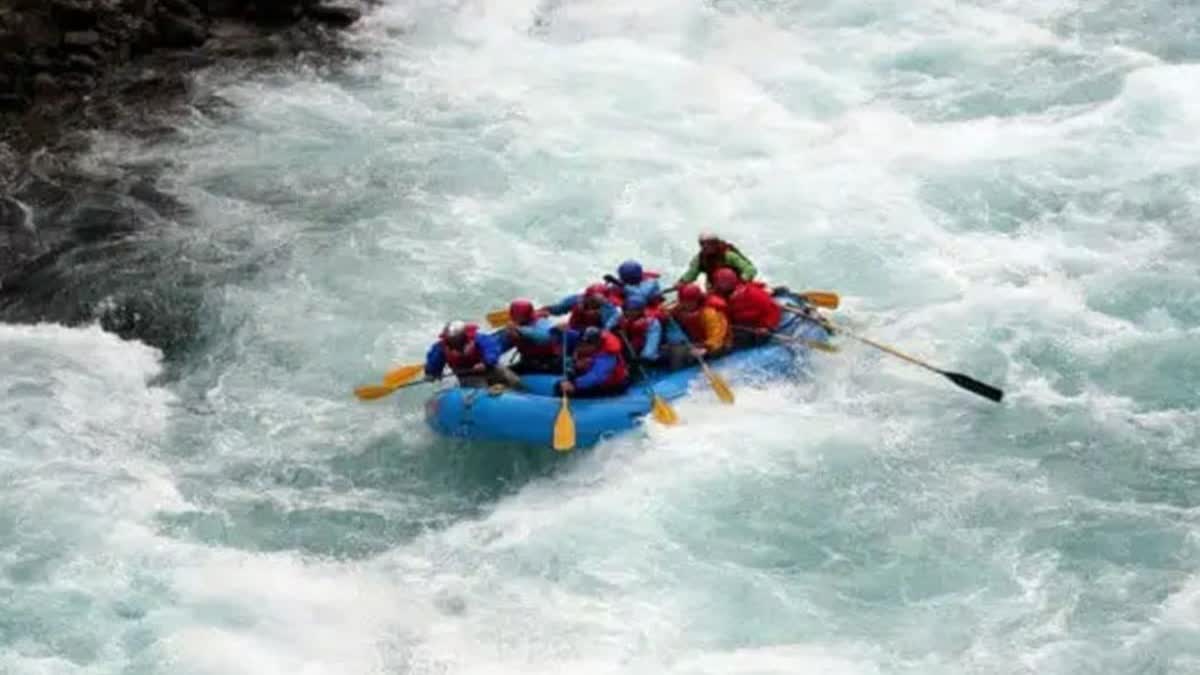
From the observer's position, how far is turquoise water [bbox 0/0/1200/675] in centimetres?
1081

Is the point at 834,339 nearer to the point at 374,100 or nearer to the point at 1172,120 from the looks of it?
the point at 1172,120

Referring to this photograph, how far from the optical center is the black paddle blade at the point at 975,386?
1235cm

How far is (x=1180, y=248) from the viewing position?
14.6 metres

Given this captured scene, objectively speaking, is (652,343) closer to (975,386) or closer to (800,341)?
(800,341)

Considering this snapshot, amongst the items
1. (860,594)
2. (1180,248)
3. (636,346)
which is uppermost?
(1180,248)

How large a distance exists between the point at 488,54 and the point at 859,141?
15.1 ft

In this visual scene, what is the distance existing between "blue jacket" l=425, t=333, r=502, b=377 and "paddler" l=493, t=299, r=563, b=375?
0.12m

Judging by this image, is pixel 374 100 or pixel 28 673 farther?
pixel 374 100

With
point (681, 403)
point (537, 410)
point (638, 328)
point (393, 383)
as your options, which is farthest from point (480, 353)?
point (681, 403)

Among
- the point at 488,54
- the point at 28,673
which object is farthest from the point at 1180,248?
the point at 28,673

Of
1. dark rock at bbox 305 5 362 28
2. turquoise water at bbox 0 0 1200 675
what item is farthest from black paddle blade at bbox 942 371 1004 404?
dark rock at bbox 305 5 362 28

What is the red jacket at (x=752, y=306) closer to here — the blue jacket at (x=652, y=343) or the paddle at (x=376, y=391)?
the blue jacket at (x=652, y=343)

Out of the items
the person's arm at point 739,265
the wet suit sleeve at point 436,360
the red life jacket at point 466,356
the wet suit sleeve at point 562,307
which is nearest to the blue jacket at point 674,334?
the wet suit sleeve at point 562,307

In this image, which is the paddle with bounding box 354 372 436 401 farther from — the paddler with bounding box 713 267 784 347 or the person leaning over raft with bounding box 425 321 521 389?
the paddler with bounding box 713 267 784 347
